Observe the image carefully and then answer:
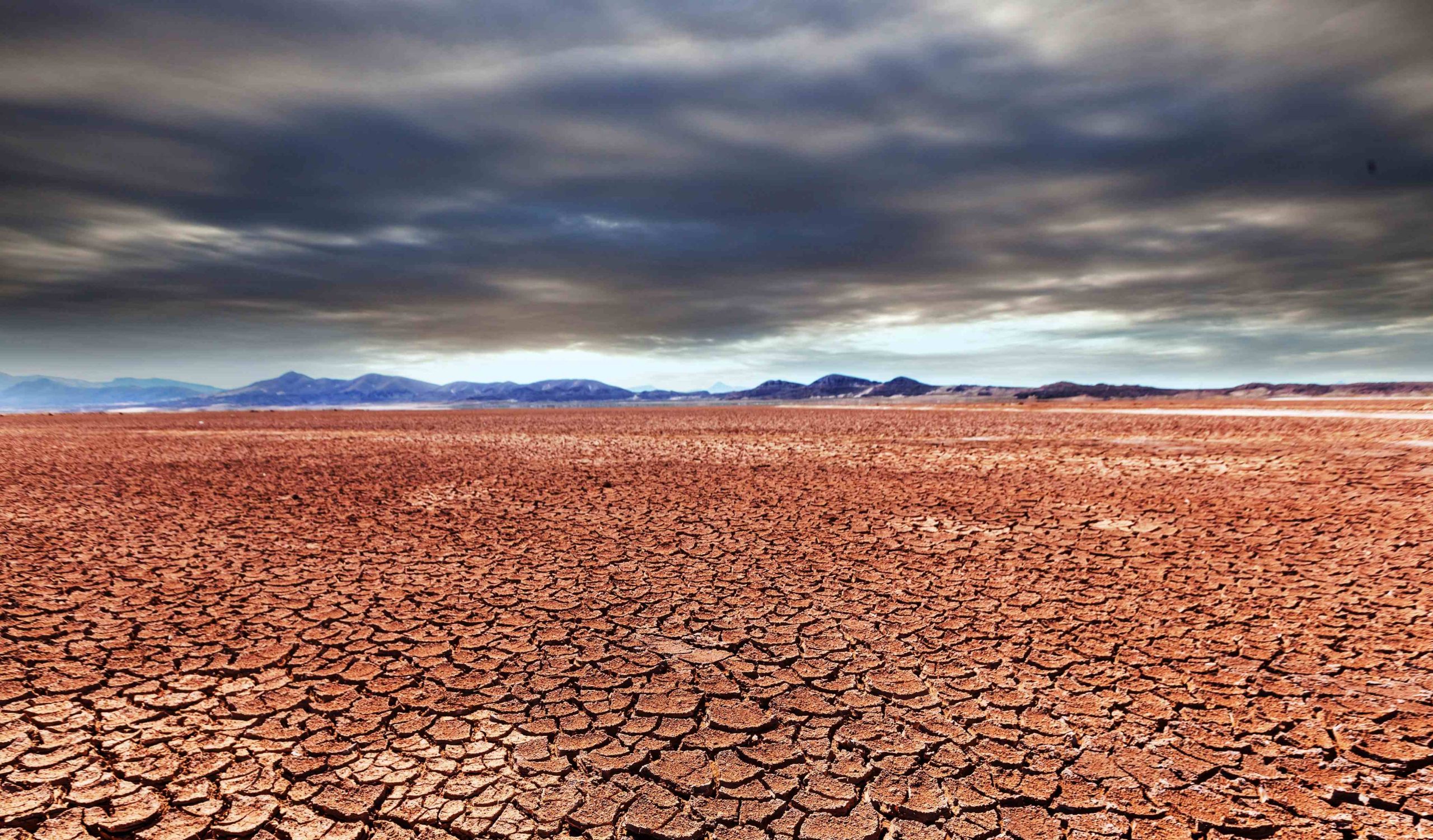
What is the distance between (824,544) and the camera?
24.6ft

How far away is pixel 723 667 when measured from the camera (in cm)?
436

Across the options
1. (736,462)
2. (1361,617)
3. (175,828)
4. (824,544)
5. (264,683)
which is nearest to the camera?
(175,828)

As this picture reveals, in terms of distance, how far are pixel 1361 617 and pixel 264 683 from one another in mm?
8247

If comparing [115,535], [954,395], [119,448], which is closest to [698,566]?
[115,535]

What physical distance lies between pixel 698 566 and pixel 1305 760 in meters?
4.73

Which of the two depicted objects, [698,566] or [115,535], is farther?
[115,535]

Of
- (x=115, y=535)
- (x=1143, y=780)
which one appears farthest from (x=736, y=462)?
(x=1143, y=780)

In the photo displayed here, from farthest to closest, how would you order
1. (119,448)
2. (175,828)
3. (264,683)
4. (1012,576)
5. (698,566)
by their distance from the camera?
(119,448), (698,566), (1012,576), (264,683), (175,828)

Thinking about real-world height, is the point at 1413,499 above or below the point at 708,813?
above

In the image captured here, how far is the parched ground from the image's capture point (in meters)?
2.93

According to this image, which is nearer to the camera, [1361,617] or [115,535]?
[1361,617]

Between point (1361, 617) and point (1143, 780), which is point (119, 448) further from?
point (1361, 617)

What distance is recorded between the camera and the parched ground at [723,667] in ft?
9.61

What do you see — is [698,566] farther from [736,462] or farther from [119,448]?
[119,448]
